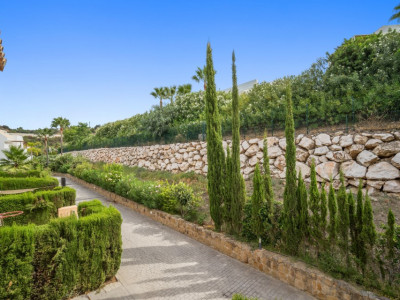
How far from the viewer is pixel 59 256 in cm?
364

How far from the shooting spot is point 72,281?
3.77 metres

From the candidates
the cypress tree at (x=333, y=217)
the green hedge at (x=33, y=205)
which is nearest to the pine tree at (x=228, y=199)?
the cypress tree at (x=333, y=217)

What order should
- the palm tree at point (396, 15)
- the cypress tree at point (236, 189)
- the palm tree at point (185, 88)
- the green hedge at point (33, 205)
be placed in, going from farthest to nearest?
the palm tree at point (185, 88) < the palm tree at point (396, 15) < the green hedge at point (33, 205) < the cypress tree at point (236, 189)

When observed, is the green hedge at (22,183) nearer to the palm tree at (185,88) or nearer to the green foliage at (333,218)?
the green foliage at (333,218)

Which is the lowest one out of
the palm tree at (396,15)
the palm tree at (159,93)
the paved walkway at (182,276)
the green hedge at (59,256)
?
the paved walkway at (182,276)

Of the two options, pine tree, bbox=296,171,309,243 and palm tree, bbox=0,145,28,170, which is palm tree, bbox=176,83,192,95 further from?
pine tree, bbox=296,171,309,243

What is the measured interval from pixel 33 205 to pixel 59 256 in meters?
4.14

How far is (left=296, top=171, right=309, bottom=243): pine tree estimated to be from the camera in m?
4.30

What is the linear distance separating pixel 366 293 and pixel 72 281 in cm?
469

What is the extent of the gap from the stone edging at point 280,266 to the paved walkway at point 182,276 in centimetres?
12

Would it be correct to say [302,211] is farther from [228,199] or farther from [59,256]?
[59,256]

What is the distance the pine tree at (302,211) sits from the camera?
4.30m

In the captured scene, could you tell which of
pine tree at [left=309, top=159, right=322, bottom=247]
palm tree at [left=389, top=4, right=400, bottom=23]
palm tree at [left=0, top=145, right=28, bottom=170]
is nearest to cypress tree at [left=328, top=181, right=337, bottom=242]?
pine tree at [left=309, top=159, right=322, bottom=247]

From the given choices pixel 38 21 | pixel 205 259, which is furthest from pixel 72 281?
pixel 38 21
